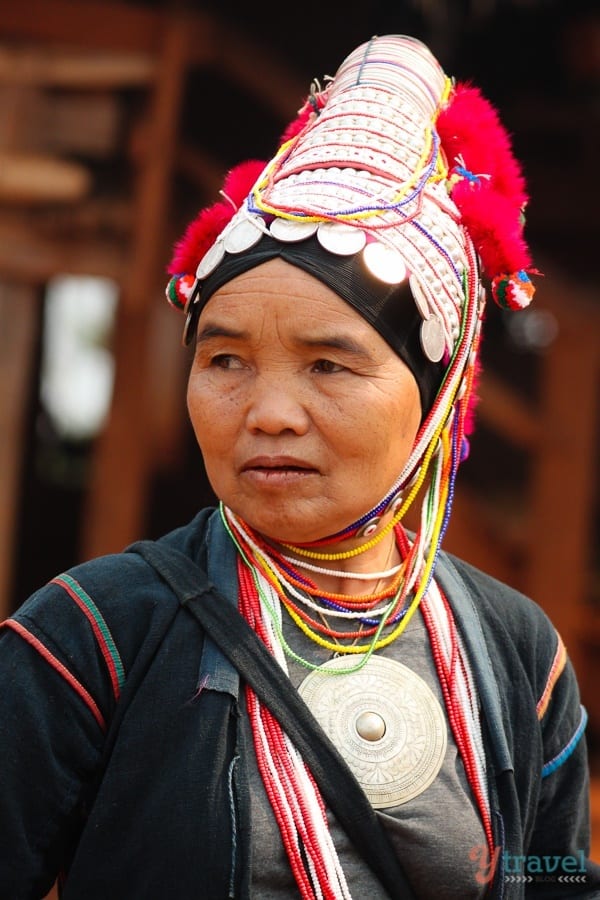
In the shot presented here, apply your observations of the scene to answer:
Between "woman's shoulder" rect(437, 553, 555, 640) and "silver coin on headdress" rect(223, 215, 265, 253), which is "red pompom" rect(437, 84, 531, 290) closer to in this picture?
"silver coin on headdress" rect(223, 215, 265, 253)

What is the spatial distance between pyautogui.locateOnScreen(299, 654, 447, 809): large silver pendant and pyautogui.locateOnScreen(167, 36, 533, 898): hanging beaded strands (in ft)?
0.07

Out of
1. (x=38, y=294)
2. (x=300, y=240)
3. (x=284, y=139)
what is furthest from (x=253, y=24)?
(x=300, y=240)

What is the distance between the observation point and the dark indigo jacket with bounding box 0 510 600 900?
5.09ft

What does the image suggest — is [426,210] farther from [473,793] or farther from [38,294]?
[38,294]

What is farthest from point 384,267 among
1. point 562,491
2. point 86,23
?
point 562,491

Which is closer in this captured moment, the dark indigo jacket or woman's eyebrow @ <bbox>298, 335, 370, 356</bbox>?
the dark indigo jacket

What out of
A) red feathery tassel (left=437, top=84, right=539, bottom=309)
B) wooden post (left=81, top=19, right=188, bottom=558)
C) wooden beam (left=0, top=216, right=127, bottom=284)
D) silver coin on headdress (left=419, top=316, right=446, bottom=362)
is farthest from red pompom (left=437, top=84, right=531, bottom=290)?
wooden post (left=81, top=19, right=188, bottom=558)

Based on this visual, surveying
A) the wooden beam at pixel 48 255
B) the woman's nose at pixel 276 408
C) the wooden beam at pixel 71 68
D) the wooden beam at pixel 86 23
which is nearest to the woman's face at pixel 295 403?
the woman's nose at pixel 276 408

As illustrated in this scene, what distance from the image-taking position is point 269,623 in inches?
68.8

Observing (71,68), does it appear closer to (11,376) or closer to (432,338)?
(11,376)

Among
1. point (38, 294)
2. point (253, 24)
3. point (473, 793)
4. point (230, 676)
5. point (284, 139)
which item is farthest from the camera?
point (253, 24)

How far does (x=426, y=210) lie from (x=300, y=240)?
23 centimetres

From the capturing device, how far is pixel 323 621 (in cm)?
181

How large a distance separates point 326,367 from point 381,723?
1.68ft
